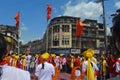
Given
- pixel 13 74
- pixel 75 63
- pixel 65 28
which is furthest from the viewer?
pixel 65 28

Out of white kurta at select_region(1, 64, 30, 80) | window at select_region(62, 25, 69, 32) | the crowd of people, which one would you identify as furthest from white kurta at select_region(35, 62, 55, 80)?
window at select_region(62, 25, 69, 32)

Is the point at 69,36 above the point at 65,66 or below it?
above

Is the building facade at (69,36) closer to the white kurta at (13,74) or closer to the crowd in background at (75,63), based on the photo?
the crowd in background at (75,63)

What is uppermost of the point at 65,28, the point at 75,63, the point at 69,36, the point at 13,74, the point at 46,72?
the point at 65,28

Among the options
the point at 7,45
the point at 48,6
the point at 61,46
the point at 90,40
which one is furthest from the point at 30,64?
the point at 90,40

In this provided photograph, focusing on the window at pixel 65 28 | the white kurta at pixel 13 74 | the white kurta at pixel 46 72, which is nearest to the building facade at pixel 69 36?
the window at pixel 65 28

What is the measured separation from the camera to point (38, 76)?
1246cm

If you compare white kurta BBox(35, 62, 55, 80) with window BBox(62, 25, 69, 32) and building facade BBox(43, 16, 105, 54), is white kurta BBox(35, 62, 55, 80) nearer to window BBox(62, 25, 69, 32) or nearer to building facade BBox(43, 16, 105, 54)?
building facade BBox(43, 16, 105, 54)

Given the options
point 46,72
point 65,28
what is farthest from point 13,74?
point 65,28

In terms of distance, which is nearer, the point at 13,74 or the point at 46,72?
the point at 13,74

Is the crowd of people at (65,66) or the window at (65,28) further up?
the window at (65,28)

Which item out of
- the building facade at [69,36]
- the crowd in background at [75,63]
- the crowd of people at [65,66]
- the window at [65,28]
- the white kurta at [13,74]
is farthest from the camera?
the window at [65,28]

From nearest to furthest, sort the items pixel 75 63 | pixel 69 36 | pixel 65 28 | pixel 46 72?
pixel 46 72 → pixel 75 63 → pixel 69 36 → pixel 65 28

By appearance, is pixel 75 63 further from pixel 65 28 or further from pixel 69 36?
pixel 65 28
